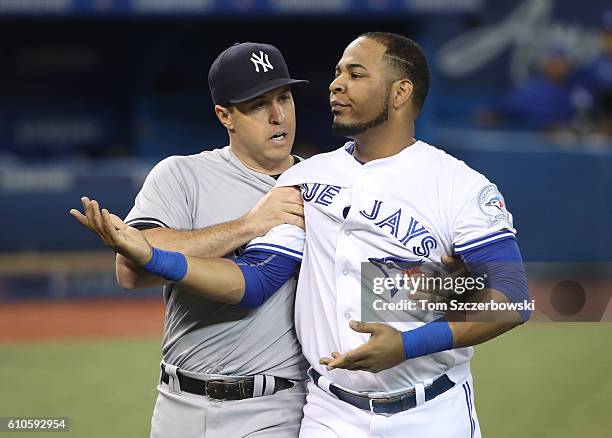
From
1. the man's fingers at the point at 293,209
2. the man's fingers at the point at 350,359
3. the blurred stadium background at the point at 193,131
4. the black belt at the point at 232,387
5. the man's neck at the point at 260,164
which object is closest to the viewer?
the man's fingers at the point at 350,359

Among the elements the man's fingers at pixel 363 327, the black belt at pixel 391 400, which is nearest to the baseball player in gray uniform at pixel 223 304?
the black belt at pixel 391 400

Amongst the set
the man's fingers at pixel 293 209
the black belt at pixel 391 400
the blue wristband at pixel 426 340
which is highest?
the man's fingers at pixel 293 209

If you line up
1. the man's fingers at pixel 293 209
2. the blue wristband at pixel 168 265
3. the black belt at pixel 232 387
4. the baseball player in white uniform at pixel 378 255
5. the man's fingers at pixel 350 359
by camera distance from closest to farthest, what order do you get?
the man's fingers at pixel 350 359, the baseball player in white uniform at pixel 378 255, the blue wristband at pixel 168 265, the man's fingers at pixel 293 209, the black belt at pixel 232 387

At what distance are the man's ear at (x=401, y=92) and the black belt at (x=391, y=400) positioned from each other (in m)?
0.88

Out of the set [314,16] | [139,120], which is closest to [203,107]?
[139,120]

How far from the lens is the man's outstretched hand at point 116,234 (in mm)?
3020

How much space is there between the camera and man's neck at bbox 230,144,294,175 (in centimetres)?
371

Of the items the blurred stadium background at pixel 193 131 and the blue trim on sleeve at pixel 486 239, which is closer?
the blue trim on sleeve at pixel 486 239

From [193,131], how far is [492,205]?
398 inches

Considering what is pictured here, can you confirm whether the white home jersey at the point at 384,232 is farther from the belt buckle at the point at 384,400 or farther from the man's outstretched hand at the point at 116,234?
the man's outstretched hand at the point at 116,234

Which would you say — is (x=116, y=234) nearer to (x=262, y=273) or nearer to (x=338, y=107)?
(x=262, y=273)

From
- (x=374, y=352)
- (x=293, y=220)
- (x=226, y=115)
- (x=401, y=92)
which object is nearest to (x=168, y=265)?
(x=293, y=220)

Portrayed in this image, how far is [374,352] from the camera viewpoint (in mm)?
2877

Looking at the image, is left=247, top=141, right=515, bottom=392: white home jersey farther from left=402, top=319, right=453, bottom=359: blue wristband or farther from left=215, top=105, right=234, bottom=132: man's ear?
left=215, top=105, right=234, bottom=132: man's ear
